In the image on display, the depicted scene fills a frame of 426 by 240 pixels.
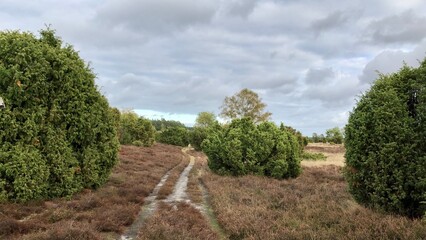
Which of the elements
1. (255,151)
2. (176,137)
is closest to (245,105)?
(176,137)

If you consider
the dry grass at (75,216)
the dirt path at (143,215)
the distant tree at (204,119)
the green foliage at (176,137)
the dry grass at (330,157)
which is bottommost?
the dirt path at (143,215)

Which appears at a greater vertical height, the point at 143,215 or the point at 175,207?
the point at 175,207

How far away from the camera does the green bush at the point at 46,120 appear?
14664mm

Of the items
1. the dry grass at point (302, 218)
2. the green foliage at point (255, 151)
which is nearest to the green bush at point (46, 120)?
the dry grass at point (302, 218)

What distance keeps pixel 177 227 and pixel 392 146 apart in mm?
6870

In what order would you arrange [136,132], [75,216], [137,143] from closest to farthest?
[75,216]
[137,143]
[136,132]

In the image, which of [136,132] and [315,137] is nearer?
[136,132]

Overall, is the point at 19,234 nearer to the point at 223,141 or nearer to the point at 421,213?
the point at 421,213

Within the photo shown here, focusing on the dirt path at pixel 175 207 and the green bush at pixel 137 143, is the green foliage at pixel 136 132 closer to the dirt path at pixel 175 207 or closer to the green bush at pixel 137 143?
the green bush at pixel 137 143

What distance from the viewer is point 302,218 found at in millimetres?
12039

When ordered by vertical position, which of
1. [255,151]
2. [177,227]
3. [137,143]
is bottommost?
[177,227]

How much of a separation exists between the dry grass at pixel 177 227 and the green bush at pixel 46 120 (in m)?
5.84

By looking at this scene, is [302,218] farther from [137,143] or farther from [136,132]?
[136,132]

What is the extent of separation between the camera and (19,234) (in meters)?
10.2
